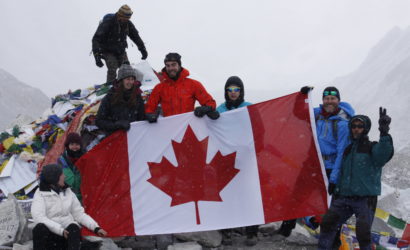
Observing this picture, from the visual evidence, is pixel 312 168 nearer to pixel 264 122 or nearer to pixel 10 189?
pixel 264 122

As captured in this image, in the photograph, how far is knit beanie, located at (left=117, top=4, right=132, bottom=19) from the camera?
6.42m

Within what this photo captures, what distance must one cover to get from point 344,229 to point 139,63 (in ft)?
18.8

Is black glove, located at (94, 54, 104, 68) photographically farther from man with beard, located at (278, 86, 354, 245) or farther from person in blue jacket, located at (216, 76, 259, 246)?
man with beard, located at (278, 86, 354, 245)

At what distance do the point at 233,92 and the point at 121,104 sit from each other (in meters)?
1.63

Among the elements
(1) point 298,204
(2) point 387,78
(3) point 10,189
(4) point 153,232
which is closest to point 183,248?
(4) point 153,232

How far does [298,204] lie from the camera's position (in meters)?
4.77

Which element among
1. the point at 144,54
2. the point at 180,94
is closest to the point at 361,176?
the point at 180,94

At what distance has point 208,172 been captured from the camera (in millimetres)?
4832

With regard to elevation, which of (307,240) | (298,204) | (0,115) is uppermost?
(0,115)

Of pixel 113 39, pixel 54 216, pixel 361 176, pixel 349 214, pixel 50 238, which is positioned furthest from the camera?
pixel 113 39

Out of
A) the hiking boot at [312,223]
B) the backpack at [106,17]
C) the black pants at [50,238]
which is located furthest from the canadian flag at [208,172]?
the backpack at [106,17]

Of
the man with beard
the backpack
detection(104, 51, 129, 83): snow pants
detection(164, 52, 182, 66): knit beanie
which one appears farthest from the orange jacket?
detection(104, 51, 129, 83): snow pants

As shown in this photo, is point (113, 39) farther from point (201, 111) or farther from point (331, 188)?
point (331, 188)

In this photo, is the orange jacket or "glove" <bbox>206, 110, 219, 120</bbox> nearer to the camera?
"glove" <bbox>206, 110, 219, 120</bbox>
